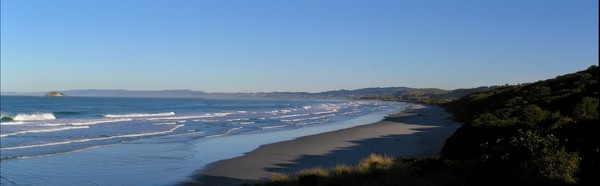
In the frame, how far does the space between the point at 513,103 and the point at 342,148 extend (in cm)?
690

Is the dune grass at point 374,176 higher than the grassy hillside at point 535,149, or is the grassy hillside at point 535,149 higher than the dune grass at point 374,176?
the grassy hillside at point 535,149

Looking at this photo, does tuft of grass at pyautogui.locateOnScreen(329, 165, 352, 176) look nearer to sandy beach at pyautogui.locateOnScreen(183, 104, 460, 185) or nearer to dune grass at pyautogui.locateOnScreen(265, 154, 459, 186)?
dune grass at pyautogui.locateOnScreen(265, 154, 459, 186)

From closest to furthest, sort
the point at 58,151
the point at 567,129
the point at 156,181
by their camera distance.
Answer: the point at 567,129, the point at 156,181, the point at 58,151

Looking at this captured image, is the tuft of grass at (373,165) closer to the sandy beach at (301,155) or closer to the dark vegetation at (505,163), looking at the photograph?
the dark vegetation at (505,163)

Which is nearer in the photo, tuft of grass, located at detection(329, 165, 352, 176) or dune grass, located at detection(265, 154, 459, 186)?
dune grass, located at detection(265, 154, 459, 186)

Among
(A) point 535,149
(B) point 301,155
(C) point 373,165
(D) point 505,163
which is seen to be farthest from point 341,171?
(B) point 301,155

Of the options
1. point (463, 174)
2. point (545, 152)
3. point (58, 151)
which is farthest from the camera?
point (58, 151)

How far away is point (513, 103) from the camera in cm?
2083

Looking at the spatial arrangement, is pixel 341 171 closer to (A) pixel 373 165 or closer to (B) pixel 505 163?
(A) pixel 373 165

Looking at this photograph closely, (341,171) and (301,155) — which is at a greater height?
(341,171)

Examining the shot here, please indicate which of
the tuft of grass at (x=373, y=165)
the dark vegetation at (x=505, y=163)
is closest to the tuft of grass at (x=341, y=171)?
the dark vegetation at (x=505, y=163)

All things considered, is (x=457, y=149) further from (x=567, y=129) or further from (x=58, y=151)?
(x=58, y=151)

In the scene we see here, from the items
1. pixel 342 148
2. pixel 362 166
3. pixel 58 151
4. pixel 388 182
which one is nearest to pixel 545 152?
pixel 388 182

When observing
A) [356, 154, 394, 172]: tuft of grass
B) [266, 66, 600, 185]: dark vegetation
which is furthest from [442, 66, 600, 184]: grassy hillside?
[356, 154, 394, 172]: tuft of grass
